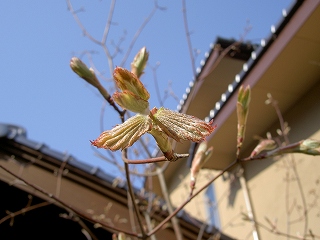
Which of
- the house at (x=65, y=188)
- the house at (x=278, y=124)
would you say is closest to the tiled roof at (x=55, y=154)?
the house at (x=65, y=188)

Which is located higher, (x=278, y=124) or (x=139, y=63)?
(x=278, y=124)

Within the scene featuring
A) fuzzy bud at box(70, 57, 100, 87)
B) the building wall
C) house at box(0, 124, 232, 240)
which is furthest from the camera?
the building wall

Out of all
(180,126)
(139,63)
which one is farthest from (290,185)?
(180,126)

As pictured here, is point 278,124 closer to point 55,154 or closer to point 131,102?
point 55,154

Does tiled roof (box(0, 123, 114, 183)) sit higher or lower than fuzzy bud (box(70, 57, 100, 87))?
higher

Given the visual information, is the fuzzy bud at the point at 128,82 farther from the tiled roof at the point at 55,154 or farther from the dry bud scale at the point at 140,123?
the tiled roof at the point at 55,154

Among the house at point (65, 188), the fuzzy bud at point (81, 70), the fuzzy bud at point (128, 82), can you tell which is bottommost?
the fuzzy bud at point (128, 82)

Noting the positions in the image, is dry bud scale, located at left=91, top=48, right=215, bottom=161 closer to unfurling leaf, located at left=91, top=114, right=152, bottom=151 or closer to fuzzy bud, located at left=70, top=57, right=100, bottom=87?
unfurling leaf, located at left=91, top=114, right=152, bottom=151

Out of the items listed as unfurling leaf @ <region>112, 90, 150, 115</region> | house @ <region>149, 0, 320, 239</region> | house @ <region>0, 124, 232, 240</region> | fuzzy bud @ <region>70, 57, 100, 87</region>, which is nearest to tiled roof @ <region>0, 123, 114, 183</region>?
house @ <region>0, 124, 232, 240</region>
